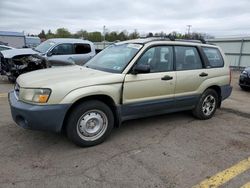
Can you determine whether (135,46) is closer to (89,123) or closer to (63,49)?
(89,123)

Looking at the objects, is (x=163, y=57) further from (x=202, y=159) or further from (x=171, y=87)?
(x=202, y=159)

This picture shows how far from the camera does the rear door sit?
5.27 meters

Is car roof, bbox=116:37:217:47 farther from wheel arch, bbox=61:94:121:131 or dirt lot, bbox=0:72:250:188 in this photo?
dirt lot, bbox=0:72:250:188

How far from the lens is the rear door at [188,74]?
5273 mm

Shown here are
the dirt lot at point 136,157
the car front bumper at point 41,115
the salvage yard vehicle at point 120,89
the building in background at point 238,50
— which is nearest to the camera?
the dirt lot at point 136,157

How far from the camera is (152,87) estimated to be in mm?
4812

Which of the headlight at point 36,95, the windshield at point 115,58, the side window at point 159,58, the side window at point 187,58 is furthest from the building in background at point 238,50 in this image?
the headlight at point 36,95

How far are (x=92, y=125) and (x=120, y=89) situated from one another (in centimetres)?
74

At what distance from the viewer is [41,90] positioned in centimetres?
384

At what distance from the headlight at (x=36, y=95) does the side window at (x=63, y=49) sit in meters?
7.28

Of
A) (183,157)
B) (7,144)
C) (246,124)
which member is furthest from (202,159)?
(7,144)

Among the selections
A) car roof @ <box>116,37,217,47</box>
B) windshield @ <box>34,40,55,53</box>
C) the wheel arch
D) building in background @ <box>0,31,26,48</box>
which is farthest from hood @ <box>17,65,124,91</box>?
building in background @ <box>0,31,26,48</box>

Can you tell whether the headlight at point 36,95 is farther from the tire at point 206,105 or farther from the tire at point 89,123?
the tire at point 206,105

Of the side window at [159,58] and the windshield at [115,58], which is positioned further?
the side window at [159,58]
